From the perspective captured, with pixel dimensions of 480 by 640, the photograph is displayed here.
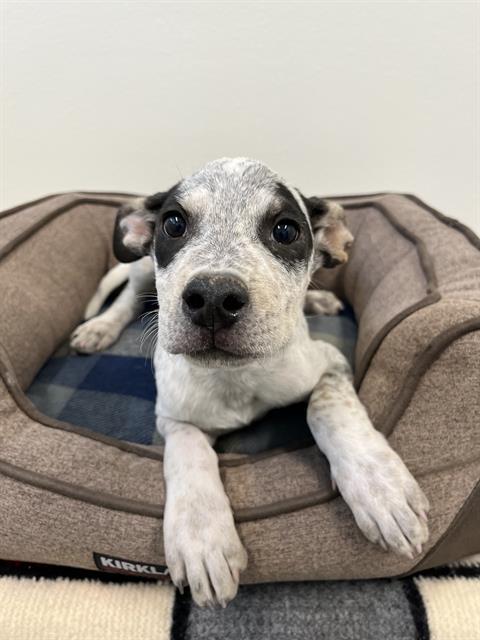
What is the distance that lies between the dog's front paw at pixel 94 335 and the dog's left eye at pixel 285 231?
1639mm

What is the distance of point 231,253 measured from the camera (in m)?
1.66

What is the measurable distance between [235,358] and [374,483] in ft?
2.07

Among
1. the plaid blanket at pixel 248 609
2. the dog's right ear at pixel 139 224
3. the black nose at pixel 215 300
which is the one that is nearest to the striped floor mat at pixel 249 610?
the plaid blanket at pixel 248 609

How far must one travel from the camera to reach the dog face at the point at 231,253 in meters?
1.48

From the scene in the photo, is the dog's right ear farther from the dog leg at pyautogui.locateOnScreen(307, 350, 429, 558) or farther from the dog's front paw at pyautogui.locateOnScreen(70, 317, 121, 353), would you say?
the dog leg at pyautogui.locateOnScreen(307, 350, 429, 558)

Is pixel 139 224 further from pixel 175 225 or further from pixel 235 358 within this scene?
pixel 235 358

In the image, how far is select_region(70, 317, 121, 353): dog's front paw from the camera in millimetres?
3035

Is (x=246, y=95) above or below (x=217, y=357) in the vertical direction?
above

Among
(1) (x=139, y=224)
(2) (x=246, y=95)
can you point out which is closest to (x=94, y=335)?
(1) (x=139, y=224)

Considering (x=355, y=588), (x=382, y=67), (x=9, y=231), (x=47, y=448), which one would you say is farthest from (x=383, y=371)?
(x=382, y=67)

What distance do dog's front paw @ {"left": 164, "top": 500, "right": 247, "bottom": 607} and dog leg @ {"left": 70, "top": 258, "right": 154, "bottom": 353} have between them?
1654 mm

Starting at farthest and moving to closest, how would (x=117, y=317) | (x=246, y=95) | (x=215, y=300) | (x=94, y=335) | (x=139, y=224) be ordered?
(x=246, y=95) → (x=117, y=317) → (x=94, y=335) → (x=139, y=224) → (x=215, y=300)

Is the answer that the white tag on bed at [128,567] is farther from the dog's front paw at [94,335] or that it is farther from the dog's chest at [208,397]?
the dog's front paw at [94,335]

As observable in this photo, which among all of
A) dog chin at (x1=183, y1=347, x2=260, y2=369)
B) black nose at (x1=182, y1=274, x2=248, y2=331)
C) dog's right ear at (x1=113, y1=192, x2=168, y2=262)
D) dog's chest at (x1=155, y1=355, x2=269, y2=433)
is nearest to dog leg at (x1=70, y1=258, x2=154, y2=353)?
dog's right ear at (x1=113, y1=192, x2=168, y2=262)
